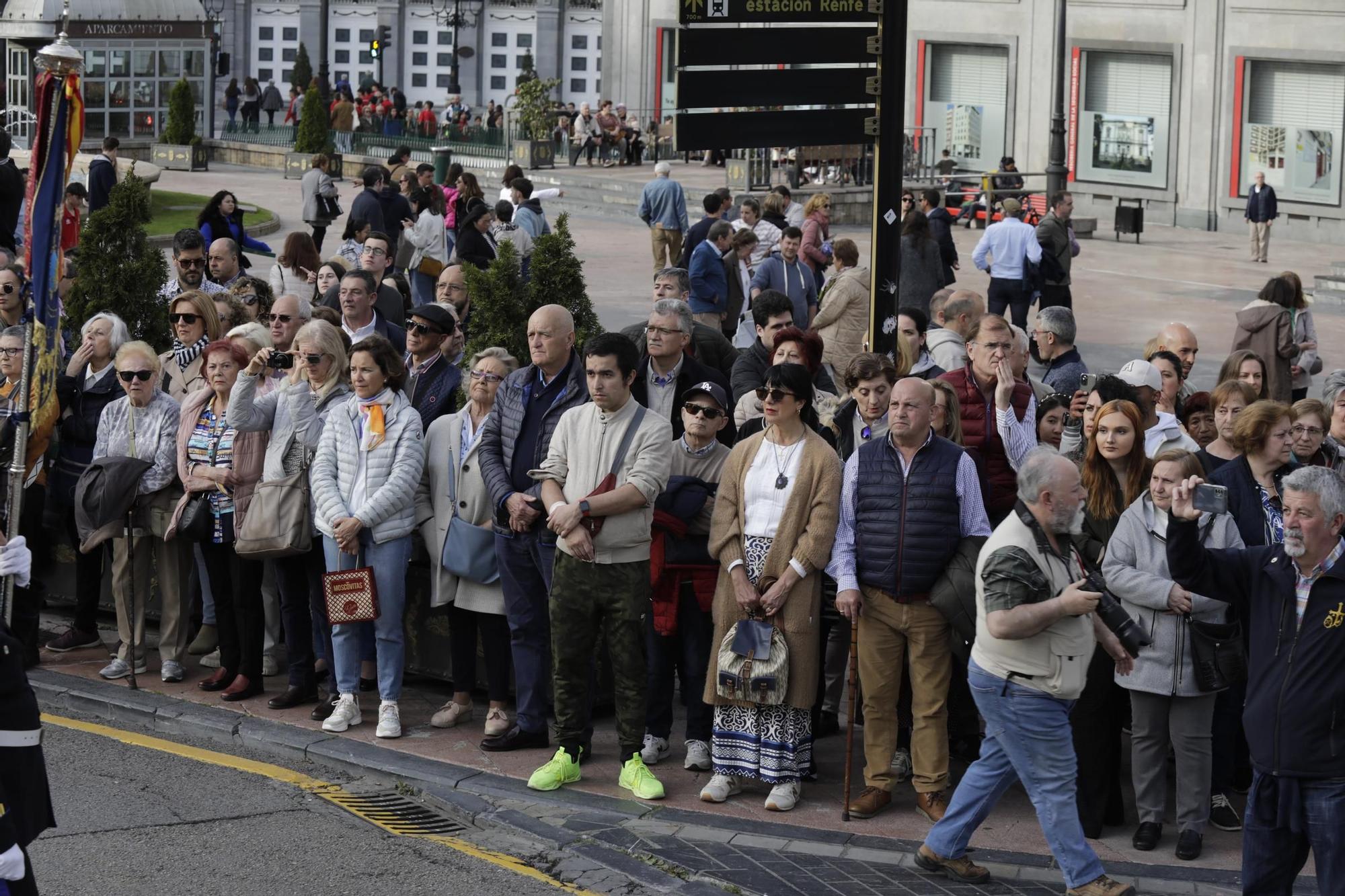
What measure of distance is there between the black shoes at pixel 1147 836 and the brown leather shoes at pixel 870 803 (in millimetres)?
1076

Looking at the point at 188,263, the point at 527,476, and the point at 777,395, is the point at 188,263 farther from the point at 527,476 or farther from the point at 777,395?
the point at 777,395

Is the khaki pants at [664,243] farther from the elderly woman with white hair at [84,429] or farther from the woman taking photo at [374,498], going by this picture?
the woman taking photo at [374,498]

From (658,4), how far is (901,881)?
45683 millimetres

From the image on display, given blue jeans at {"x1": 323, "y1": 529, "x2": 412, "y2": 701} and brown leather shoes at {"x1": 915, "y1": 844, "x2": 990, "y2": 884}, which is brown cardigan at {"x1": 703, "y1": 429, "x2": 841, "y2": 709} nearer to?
brown leather shoes at {"x1": 915, "y1": 844, "x2": 990, "y2": 884}

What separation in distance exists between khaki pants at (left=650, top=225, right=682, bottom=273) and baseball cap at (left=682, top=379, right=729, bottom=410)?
14.4 m

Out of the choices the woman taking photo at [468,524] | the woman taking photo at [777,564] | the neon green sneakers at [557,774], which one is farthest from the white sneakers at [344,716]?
the woman taking photo at [777,564]

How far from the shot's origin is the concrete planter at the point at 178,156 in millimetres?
43969

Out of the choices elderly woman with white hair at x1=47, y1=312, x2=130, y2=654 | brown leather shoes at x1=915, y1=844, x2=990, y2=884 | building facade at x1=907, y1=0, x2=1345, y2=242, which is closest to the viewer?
brown leather shoes at x1=915, y1=844, x2=990, y2=884

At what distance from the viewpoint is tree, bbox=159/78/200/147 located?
43062 millimetres

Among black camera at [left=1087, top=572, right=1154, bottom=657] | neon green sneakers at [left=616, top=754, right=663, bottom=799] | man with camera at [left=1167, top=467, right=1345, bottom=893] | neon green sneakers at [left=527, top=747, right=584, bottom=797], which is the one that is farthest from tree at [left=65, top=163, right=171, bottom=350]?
man with camera at [left=1167, top=467, right=1345, bottom=893]

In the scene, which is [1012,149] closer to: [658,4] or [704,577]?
[658,4]

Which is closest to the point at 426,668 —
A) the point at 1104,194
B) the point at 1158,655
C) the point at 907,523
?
the point at 907,523

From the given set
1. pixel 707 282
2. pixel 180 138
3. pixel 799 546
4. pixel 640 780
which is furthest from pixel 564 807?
pixel 180 138

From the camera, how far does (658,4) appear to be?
50875 millimetres
